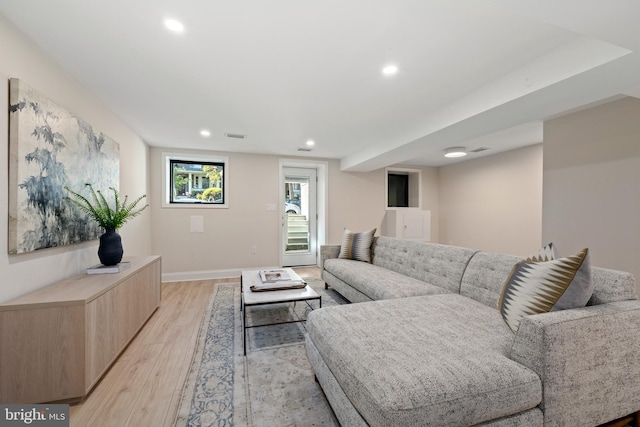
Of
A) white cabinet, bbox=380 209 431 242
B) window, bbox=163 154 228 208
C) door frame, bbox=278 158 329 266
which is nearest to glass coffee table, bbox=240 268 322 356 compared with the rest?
door frame, bbox=278 158 329 266

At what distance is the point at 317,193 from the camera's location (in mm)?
5438

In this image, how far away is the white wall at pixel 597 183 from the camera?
7.95 ft

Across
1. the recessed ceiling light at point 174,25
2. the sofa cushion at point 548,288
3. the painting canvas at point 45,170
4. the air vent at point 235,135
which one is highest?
the recessed ceiling light at point 174,25

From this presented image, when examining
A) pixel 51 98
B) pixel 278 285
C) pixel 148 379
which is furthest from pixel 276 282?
pixel 51 98

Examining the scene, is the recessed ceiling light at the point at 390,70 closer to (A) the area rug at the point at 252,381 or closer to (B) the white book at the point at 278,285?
(B) the white book at the point at 278,285

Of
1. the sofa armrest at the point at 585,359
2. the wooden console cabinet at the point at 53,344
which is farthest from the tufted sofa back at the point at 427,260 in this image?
the wooden console cabinet at the point at 53,344

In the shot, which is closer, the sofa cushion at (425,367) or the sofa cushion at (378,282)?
the sofa cushion at (425,367)

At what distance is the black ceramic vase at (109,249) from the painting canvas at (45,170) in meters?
0.15

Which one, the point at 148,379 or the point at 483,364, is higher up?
the point at 483,364

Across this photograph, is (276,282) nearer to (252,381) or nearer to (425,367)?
(252,381)

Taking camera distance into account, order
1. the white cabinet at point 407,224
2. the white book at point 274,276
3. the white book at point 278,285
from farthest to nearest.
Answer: the white cabinet at point 407,224, the white book at point 274,276, the white book at point 278,285

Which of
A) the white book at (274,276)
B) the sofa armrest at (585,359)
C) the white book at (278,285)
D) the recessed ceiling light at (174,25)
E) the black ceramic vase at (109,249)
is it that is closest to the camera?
the sofa armrest at (585,359)

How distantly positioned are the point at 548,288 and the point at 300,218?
437cm

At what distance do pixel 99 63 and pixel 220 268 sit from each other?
11.1 feet
